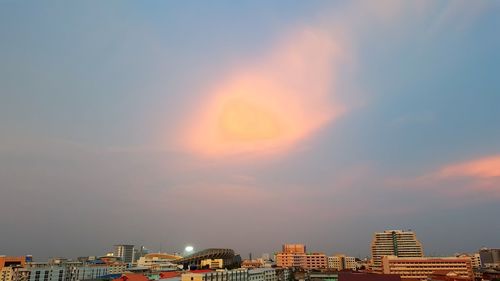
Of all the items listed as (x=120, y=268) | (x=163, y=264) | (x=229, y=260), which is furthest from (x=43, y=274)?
(x=229, y=260)

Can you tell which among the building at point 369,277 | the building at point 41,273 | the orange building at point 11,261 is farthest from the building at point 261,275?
the orange building at point 11,261

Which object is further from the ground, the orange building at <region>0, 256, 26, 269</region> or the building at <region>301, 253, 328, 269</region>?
the orange building at <region>0, 256, 26, 269</region>

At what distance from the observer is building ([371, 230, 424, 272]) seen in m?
167

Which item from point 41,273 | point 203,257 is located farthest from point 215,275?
point 203,257

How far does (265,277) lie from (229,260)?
69.8m

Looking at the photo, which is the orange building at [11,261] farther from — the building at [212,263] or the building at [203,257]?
the building at [212,263]

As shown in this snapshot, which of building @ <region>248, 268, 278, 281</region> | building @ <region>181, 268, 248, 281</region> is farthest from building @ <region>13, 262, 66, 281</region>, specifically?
building @ <region>248, 268, 278, 281</region>

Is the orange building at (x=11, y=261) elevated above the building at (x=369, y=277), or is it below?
above

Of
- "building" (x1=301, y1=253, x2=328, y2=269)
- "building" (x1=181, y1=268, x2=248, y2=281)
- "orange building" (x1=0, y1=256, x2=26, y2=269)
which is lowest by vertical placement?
"building" (x1=301, y1=253, x2=328, y2=269)

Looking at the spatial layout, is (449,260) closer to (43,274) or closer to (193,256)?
(193,256)

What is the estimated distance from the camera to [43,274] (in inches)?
4075

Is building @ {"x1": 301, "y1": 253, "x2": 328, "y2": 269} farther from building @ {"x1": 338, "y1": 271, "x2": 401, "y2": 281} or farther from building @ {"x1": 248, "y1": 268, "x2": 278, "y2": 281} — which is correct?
building @ {"x1": 338, "y1": 271, "x2": 401, "y2": 281}

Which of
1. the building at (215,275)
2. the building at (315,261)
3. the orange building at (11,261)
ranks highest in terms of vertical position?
the orange building at (11,261)

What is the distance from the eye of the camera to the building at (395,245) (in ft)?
548
